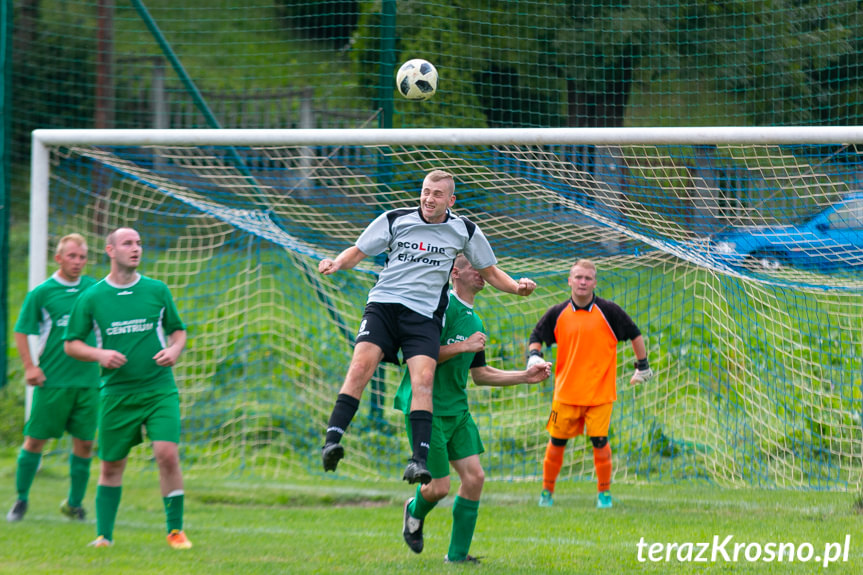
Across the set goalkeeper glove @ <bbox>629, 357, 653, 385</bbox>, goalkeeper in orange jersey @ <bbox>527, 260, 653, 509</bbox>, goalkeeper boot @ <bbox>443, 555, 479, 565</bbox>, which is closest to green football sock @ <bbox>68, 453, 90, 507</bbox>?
goalkeeper boot @ <bbox>443, 555, 479, 565</bbox>

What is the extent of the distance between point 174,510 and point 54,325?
202 centimetres

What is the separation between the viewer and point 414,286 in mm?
5281

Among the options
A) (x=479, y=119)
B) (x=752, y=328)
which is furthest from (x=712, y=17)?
(x=752, y=328)

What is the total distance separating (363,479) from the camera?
8211 millimetres

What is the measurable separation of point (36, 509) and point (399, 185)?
12.8 ft

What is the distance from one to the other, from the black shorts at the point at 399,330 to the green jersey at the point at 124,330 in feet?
4.77

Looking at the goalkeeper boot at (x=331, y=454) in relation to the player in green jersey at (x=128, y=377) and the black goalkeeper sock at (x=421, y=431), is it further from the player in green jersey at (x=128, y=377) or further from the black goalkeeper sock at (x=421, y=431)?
the player in green jersey at (x=128, y=377)

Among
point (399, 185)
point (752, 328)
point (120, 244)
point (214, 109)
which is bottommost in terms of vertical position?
point (752, 328)

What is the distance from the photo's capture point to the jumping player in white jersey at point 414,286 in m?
5.10

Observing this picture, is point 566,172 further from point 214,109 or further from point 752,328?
point 214,109

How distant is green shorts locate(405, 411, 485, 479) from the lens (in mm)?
5234

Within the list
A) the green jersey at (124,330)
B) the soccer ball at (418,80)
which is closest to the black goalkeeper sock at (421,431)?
the green jersey at (124,330)

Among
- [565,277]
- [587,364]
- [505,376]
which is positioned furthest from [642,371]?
[565,277]

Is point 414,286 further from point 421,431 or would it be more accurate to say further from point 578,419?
point 578,419
